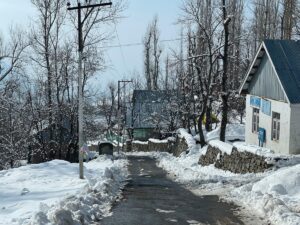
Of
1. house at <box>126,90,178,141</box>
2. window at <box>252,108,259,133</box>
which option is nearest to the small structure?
window at <box>252,108,259,133</box>

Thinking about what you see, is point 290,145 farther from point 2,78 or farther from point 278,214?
point 2,78

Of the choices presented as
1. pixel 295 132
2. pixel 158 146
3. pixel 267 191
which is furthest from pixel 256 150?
pixel 158 146

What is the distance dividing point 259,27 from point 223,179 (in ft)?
152

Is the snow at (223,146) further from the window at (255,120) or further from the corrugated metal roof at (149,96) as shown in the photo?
the corrugated metal roof at (149,96)

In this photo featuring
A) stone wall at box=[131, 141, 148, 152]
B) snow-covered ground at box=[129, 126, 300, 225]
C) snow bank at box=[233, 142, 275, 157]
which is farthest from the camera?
stone wall at box=[131, 141, 148, 152]

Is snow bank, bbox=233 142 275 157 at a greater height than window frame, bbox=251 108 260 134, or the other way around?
window frame, bbox=251 108 260 134

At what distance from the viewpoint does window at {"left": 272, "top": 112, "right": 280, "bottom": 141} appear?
25.4 m

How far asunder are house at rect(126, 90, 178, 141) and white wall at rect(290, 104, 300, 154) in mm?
43381

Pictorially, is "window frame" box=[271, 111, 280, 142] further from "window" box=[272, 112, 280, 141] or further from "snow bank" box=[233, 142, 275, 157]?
"snow bank" box=[233, 142, 275, 157]

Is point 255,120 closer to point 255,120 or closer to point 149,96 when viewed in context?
point 255,120

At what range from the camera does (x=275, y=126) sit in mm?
25891

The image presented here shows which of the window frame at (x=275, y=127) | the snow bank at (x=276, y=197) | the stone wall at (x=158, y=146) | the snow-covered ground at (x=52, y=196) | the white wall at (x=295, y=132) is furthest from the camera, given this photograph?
the stone wall at (x=158, y=146)

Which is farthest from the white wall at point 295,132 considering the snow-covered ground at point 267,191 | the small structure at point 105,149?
the small structure at point 105,149

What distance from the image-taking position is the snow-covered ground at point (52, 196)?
1007cm
